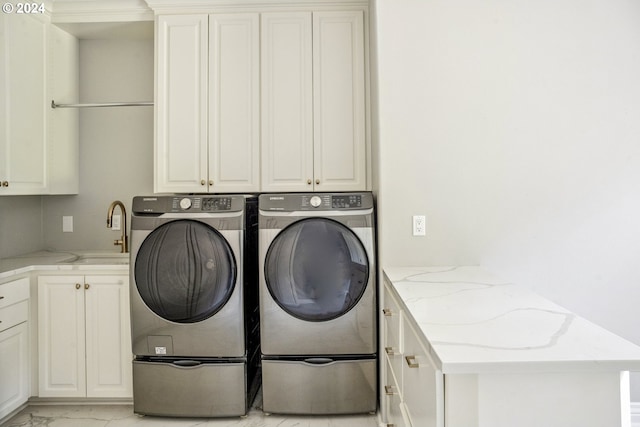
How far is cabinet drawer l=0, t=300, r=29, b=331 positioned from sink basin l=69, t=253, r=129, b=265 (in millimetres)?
330

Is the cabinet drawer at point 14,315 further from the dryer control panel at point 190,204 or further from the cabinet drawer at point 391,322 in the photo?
the cabinet drawer at point 391,322

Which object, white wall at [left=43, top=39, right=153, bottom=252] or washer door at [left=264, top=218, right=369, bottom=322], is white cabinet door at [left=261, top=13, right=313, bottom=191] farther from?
white wall at [left=43, top=39, right=153, bottom=252]

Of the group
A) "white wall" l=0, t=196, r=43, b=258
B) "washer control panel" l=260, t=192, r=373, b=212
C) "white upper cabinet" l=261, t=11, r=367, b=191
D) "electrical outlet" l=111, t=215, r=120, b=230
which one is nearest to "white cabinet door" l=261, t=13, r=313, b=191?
"white upper cabinet" l=261, t=11, r=367, b=191

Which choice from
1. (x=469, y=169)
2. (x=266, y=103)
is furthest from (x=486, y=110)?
(x=266, y=103)

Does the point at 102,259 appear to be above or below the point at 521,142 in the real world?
below

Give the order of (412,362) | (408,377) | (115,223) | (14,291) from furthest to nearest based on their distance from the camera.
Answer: (115,223), (14,291), (408,377), (412,362)

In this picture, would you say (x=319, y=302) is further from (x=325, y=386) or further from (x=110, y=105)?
(x=110, y=105)

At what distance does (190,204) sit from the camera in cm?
195

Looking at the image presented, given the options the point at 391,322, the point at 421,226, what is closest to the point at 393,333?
the point at 391,322

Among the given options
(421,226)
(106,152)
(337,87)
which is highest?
(337,87)

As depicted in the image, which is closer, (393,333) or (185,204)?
(393,333)

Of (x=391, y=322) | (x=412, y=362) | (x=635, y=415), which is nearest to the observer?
(x=412, y=362)

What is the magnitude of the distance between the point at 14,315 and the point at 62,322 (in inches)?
9.0

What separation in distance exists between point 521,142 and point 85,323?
2630mm
